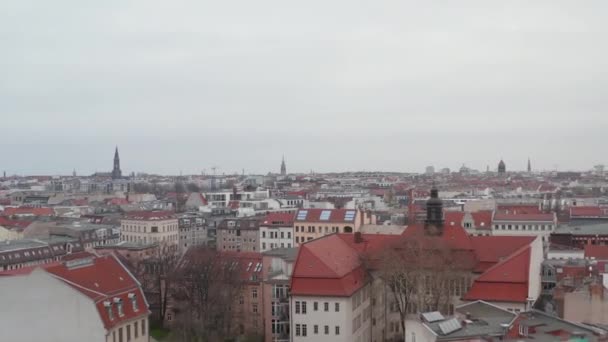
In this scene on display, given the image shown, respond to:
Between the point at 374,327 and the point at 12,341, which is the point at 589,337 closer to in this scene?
the point at 374,327

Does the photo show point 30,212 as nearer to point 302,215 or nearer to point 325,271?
point 302,215

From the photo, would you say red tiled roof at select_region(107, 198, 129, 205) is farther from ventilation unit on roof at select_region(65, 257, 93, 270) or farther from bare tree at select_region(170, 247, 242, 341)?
ventilation unit on roof at select_region(65, 257, 93, 270)

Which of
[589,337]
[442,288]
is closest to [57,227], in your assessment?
[442,288]

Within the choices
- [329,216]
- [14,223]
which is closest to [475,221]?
[329,216]

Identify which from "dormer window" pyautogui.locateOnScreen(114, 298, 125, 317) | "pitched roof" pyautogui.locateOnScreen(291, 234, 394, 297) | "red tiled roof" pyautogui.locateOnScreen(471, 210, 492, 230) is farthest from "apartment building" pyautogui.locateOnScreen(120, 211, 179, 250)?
"dormer window" pyautogui.locateOnScreen(114, 298, 125, 317)

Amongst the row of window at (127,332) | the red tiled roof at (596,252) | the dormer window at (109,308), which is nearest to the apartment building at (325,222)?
the red tiled roof at (596,252)

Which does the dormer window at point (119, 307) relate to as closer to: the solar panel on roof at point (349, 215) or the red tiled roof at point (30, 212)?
the solar panel on roof at point (349, 215)
